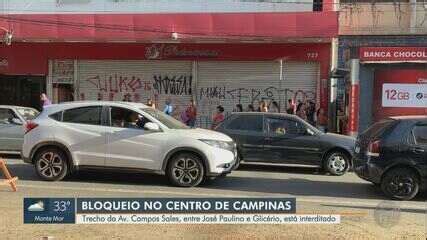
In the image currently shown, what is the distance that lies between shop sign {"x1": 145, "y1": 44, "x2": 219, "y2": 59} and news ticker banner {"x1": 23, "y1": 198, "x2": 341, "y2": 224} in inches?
706

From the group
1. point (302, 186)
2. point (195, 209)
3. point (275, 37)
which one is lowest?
point (302, 186)

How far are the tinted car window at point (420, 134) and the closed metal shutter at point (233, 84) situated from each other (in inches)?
472

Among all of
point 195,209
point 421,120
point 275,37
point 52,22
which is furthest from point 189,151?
point 52,22

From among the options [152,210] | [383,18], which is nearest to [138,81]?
[383,18]

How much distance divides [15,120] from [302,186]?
780 centimetres

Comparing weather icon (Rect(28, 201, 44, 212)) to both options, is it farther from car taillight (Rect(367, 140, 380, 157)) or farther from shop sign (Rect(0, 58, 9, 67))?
shop sign (Rect(0, 58, 9, 67))

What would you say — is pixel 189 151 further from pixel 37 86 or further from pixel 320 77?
pixel 37 86

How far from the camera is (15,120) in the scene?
16.1 meters

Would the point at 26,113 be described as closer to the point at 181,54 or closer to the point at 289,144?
the point at 289,144

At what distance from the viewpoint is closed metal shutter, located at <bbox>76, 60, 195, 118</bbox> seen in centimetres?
2359

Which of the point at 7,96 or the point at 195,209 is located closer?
the point at 195,209

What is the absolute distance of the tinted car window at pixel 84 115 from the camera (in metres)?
11.9

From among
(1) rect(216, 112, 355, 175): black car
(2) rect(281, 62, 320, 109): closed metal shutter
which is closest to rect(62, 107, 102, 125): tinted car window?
(1) rect(216, 112, 355, 175): black car

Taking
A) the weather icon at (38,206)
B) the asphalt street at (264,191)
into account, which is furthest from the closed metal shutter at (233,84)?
the weather icon at (38,206)
